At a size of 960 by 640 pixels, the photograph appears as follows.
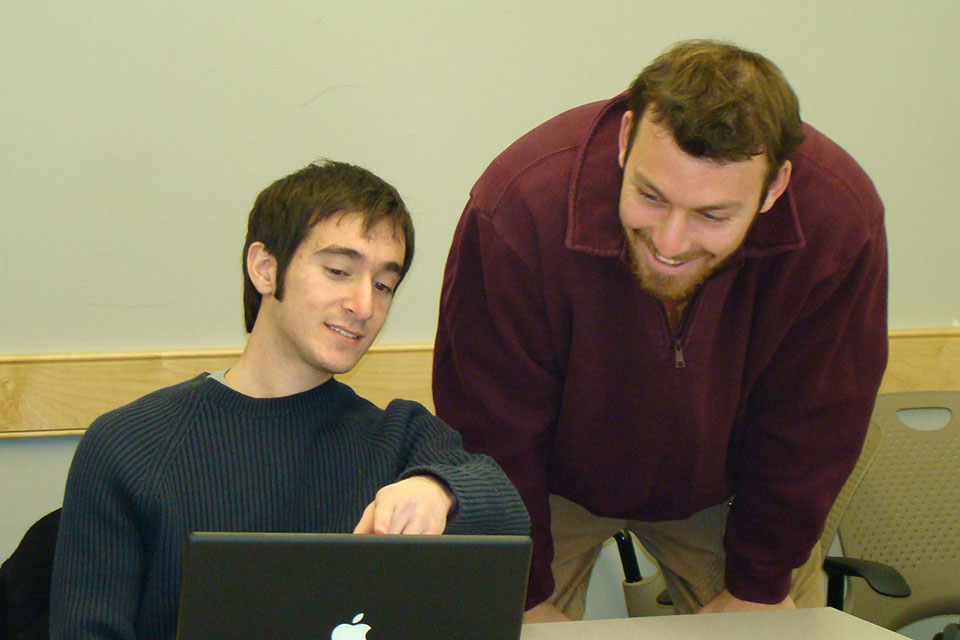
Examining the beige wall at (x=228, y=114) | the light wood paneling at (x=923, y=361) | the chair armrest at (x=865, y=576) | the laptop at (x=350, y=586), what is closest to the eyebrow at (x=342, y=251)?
the laptop at (x=350, y=586)

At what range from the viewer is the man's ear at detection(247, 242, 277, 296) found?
54.4 inches

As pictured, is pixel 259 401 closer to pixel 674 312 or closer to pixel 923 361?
pixel 674 312

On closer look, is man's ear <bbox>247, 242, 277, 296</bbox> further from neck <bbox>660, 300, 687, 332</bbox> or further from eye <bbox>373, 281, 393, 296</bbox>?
neck <bbox>660, 300, 687, 332</bbox>

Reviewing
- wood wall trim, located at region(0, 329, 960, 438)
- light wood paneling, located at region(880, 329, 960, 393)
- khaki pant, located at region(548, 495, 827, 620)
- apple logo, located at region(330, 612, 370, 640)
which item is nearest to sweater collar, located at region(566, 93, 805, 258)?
khaki pant, located at region(548, 495, 827, 620)

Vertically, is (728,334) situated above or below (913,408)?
above

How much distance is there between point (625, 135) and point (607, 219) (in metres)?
0.13

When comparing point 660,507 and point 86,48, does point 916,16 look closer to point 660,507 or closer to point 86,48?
point 660,507

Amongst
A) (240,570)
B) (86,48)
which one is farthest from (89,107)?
(240,570)

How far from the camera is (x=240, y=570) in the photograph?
2.36ft

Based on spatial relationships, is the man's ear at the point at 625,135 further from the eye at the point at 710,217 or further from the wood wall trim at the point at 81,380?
the wood wall trim at the point at 81,380

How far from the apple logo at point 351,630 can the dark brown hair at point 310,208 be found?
0.68m

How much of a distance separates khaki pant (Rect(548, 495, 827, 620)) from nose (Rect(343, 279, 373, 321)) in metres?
0.70

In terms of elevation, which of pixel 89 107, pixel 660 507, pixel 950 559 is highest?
pixel 89 107

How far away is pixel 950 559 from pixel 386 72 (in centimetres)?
169
